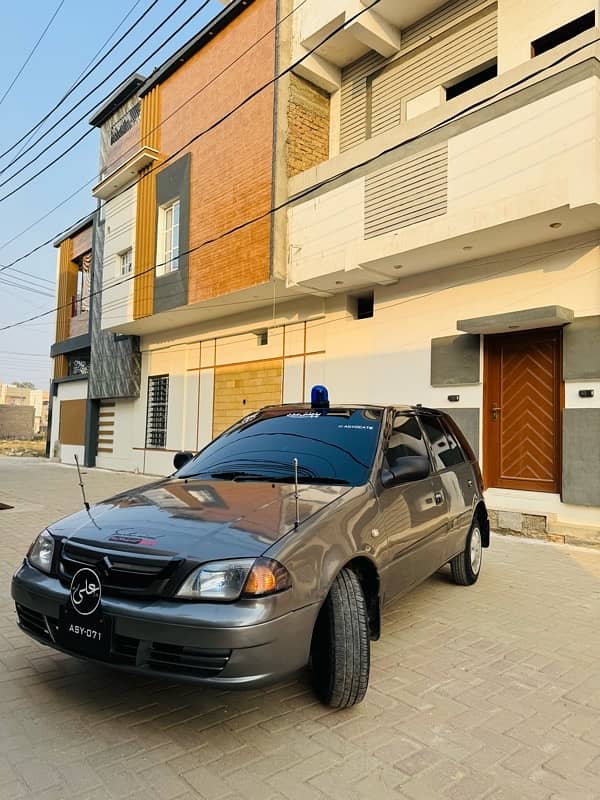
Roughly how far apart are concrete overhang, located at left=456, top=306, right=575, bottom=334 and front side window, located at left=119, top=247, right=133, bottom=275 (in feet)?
39.6

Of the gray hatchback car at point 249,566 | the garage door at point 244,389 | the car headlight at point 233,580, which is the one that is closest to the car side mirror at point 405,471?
the gray hatchback car at point 249,566

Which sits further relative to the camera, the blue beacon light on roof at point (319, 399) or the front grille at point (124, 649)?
the blue beacon light on roof at point (319, 399)

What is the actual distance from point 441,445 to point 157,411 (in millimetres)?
13584

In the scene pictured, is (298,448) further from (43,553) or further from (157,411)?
(157,411)

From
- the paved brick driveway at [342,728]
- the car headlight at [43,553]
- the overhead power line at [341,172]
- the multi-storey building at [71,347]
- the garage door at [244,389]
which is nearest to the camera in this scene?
the paved brick driveway at [342,728]

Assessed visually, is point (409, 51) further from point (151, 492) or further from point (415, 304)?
point (151, 492)

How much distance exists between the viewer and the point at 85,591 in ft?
8.95

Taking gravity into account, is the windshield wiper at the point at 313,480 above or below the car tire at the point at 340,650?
above

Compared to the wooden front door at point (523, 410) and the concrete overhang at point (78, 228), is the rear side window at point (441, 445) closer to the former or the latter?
the wooden front door at point (523, 410)

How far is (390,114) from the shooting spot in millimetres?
11227

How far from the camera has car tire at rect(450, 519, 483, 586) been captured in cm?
537

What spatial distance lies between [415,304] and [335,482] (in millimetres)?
7376

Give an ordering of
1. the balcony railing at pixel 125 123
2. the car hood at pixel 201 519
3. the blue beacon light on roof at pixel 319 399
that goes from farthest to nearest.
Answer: the balcony railing at pixel 125 123 < the blue beacon light on roof at pixel 319 399 < the car hood at pixel 201 519

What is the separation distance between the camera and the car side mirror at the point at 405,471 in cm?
358
